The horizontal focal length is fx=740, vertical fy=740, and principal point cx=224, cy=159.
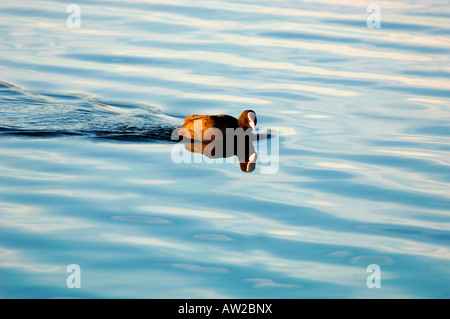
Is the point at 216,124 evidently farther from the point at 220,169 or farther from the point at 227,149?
the point at 220,169

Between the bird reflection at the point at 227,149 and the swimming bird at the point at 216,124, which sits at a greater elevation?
the swimming bird at the point at 216,124

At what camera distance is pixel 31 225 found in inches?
265

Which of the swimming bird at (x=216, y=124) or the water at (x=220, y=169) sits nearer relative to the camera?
the water at (x=220, y=169)

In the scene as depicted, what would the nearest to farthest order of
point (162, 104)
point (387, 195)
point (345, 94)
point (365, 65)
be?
point (387, 195) → point (162, 104) → point (345, 94) → point (365, 65)

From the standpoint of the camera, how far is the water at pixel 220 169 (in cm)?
602

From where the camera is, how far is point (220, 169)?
8664 millimetres

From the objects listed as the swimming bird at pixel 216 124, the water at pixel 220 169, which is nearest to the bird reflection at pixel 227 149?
the swimming bird at pixel 216 124

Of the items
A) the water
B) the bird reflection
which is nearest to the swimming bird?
the bird reflection

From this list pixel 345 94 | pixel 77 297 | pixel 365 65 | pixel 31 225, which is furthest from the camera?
pixel 365 65

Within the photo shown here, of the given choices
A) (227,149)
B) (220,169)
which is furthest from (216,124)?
(220,169)

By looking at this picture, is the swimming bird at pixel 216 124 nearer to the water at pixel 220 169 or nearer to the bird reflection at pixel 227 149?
the bird reflection at pixel 227 149

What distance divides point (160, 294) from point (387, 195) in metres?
3.30
